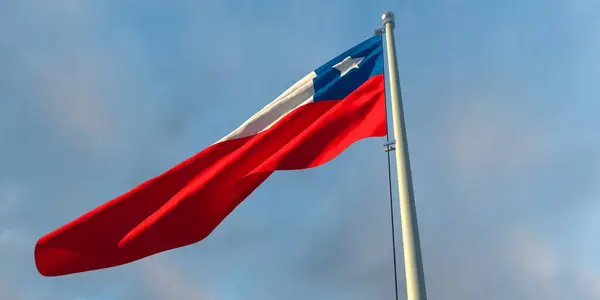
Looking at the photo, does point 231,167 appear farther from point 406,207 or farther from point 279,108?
point 406,207

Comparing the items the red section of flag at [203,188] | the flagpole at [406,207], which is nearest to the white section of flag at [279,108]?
the red section of flag at [203,188]

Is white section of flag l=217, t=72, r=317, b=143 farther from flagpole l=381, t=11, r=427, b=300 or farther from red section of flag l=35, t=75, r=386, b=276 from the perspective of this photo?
flagpole l=381, t=11, r=427, b=300

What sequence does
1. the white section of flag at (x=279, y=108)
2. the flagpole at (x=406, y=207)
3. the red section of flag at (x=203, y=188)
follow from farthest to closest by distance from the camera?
the white section of flag at (x=279, y=108) → the red section of flag at (x=203, y=188) → the flagpole at (x=406, y=207)

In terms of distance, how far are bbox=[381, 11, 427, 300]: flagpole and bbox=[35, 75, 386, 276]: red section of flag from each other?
3.29 ft

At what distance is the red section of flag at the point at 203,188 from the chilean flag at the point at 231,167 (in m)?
0.03

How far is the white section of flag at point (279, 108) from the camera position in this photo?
1773cm

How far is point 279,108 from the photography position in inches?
708

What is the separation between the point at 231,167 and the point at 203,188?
3.42ft

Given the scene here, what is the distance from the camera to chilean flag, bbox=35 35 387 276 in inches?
607

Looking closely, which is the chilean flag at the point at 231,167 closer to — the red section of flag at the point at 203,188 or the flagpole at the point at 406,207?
the red section of flag at the point at 203,188

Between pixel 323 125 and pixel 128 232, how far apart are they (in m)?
6.10

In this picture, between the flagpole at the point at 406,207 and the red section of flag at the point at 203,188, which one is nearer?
the flagpole at the point at 406,207

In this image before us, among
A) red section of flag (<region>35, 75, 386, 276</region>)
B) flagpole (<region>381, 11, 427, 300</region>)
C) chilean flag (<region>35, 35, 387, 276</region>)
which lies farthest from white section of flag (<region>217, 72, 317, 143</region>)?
flagpole (<region>381, 11, 427, 300</region>)

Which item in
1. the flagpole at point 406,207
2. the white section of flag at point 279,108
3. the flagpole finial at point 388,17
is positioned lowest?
the flagpole at point 406,207
